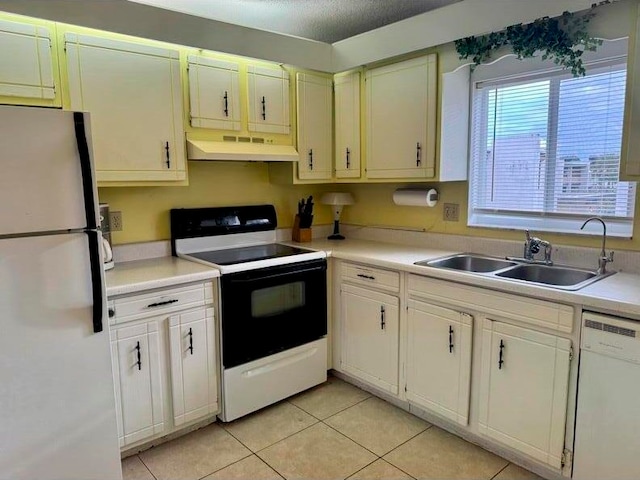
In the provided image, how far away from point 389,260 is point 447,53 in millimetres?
1256

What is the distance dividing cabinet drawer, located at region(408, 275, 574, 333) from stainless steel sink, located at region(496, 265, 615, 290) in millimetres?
173

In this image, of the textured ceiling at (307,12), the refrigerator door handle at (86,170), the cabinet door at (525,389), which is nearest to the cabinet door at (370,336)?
the cabinet door at (525,389)

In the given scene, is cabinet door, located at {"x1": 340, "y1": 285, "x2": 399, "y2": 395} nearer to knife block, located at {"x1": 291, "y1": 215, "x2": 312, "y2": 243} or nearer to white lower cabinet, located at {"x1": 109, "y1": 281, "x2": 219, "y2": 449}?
knife block, located at {"x1": 291, "y1": 215, "x2": 312, "y2": 243}

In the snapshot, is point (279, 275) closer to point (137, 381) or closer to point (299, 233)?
point (299, 233)

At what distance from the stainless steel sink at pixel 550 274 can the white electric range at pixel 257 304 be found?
44.5 inches

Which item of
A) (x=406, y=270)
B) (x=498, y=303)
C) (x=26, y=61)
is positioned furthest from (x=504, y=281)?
(x=26, y=61)

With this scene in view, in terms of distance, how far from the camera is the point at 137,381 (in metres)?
2.17

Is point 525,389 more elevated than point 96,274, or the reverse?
point 96,274

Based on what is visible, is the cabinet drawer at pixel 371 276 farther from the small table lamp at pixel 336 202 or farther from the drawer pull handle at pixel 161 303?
the drawer pull handle at pixel 161 303

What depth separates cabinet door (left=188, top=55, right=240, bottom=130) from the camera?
8.41 feet

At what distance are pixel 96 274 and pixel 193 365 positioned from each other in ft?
2.73

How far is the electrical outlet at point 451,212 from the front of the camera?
2.89m

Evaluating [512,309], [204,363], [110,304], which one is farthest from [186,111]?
[512,309]

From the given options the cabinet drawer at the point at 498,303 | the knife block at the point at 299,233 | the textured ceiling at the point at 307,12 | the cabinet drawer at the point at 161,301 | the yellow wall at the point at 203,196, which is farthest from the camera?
the knife block at the point at 299,233
